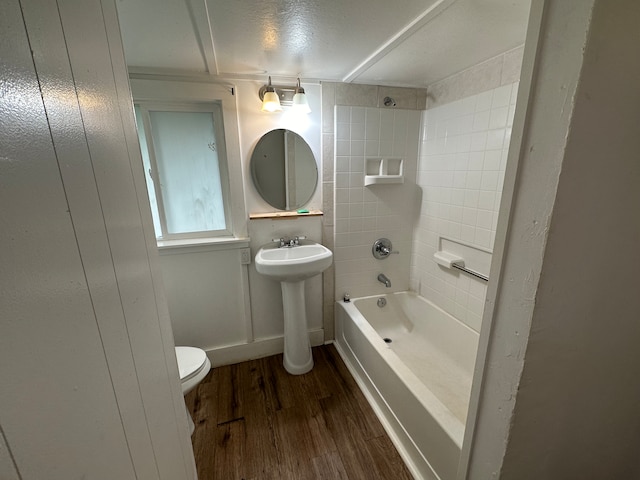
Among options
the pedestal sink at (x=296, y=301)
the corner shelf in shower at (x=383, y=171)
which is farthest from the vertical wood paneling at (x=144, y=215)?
the corner shelf in shower at (x=383, y=171)

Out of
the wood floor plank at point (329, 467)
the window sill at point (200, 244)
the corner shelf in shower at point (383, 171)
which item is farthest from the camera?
the corner shelf in shower at point (383, 171)

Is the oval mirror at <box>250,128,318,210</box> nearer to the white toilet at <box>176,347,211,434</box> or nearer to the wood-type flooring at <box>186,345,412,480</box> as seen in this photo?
the white toilet at <box>176,347,211,434</box>

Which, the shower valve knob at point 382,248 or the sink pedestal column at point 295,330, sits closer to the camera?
the sink pedestal column at point 295,330

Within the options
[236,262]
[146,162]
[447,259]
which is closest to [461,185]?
[447,259]

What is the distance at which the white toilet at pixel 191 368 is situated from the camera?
136cm

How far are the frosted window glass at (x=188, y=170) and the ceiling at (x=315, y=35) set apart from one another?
30 centimetres

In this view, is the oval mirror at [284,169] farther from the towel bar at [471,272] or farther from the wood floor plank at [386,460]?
the wood floor plank at [386,460]

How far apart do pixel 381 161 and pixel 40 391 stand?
6.77 feet

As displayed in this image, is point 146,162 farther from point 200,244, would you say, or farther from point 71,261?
point 71,261

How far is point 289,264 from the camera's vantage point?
164cm

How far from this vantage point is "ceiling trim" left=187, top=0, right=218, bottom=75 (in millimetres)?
979

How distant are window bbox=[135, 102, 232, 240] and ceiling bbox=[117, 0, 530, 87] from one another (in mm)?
253

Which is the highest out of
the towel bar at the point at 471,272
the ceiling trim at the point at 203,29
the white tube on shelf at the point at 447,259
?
the ceiling trim at the point at 203,29

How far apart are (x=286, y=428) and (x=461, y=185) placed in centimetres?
183
